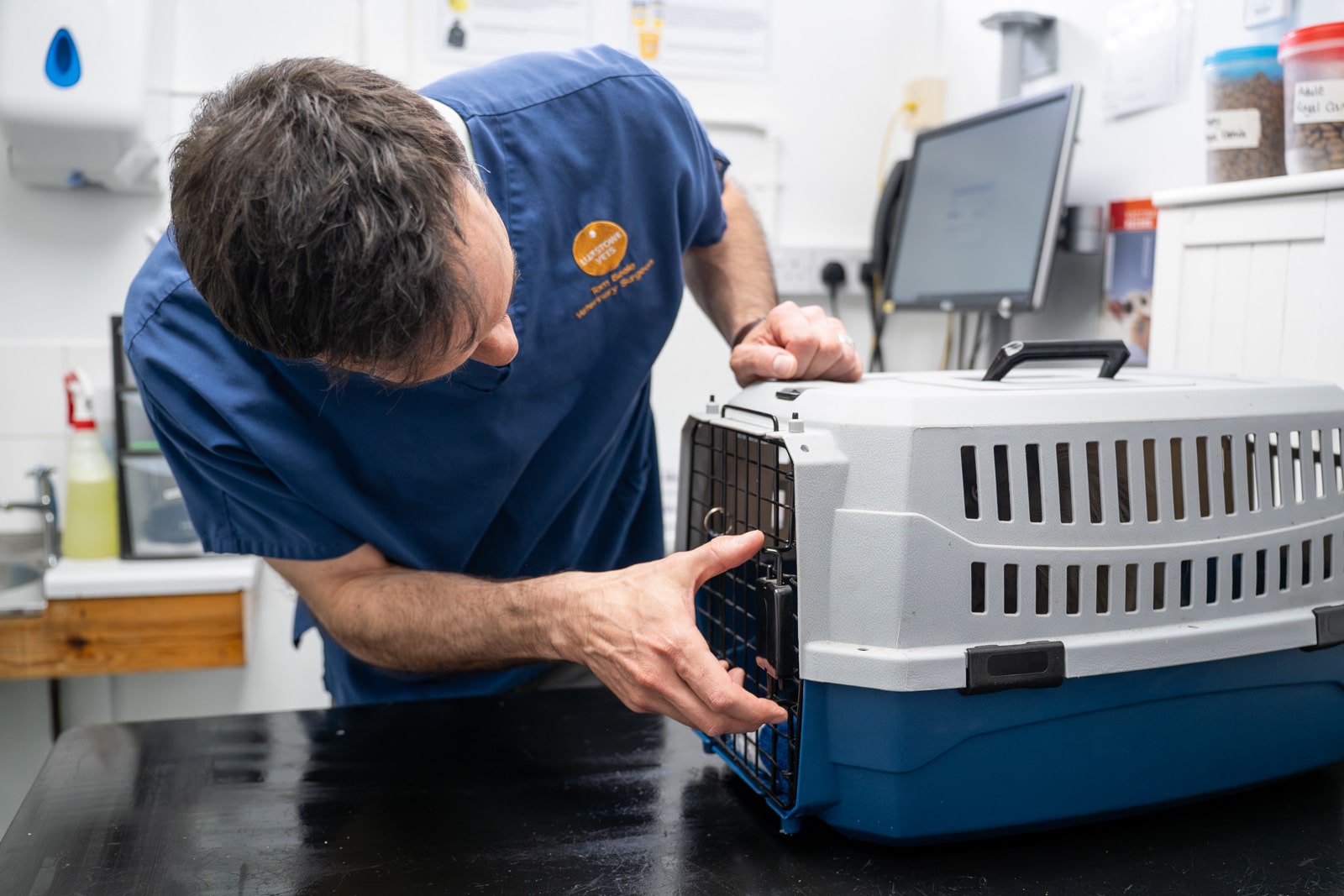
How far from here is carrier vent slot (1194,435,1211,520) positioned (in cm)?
70

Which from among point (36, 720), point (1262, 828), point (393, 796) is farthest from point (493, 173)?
point (36, 720)

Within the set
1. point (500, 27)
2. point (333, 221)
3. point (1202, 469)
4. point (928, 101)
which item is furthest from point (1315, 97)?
point (500, 27)

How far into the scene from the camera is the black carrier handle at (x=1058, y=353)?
75 cm

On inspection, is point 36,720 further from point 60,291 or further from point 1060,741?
point 1060,741

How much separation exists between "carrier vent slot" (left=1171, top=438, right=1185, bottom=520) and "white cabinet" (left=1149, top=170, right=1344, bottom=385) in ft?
1.07

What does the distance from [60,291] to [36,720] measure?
Result: 85 centimetres

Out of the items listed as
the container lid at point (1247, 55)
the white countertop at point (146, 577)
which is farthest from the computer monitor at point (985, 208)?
the white countertop at point (146, 577)

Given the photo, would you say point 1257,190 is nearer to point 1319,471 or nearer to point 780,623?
point 1319,471

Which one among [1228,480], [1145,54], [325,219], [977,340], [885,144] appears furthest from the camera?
[885,144]

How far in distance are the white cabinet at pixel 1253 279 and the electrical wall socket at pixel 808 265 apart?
1252 millimetres

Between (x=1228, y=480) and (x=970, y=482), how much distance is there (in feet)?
0.72

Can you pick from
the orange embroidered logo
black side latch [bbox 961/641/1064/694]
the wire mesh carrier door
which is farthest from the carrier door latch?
the orange embroidered logo

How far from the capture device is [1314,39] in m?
1.01

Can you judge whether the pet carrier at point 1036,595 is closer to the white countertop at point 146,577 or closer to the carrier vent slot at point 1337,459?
the carrier vent slot at point 1337,459
